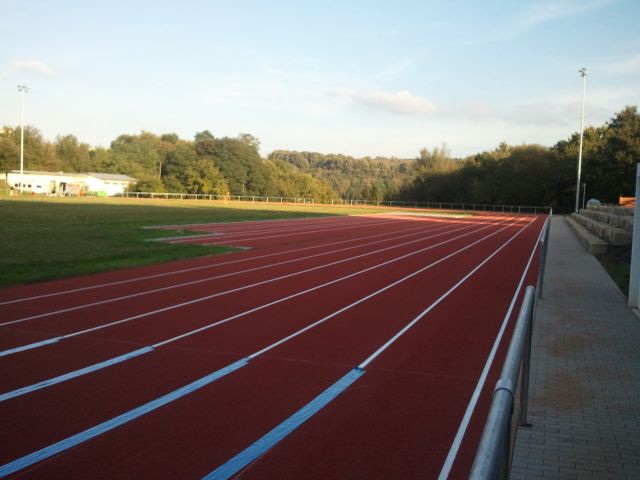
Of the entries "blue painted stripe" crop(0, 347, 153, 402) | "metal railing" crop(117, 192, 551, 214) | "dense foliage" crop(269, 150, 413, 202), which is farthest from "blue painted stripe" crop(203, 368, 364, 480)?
"dense foliage" crop(269, 150, 413, 202)

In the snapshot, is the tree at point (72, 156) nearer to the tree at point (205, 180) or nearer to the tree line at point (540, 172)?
the tree at point (205, 180)

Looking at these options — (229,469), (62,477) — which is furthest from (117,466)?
(229,469)

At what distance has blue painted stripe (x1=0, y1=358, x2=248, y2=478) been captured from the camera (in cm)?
416

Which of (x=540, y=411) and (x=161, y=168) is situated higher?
(x=161, y=168)

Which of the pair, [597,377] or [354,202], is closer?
[597,377]

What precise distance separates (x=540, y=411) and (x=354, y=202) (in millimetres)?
90526

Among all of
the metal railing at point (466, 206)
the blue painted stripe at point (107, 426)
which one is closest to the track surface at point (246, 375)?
the blue painted stripe at point (107, 426)

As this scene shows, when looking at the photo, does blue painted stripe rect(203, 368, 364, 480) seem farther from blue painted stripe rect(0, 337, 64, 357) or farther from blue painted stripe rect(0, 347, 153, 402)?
blue painted stripe rect(0, 337, 64, 357)

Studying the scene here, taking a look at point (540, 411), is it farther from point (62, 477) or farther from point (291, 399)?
point (62, 477)

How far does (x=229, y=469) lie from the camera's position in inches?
163

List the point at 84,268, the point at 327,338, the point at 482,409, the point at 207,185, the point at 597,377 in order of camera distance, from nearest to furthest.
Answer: the point at 482,409 → the point at 597,377 → the point at 327,338 → the point at 84,268 → the point at 207,185

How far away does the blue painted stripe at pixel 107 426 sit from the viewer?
4164 millimetres

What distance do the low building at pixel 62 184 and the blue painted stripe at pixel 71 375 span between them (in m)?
77.5

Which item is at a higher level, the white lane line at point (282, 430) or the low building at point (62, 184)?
the low building at point (62, 184)
